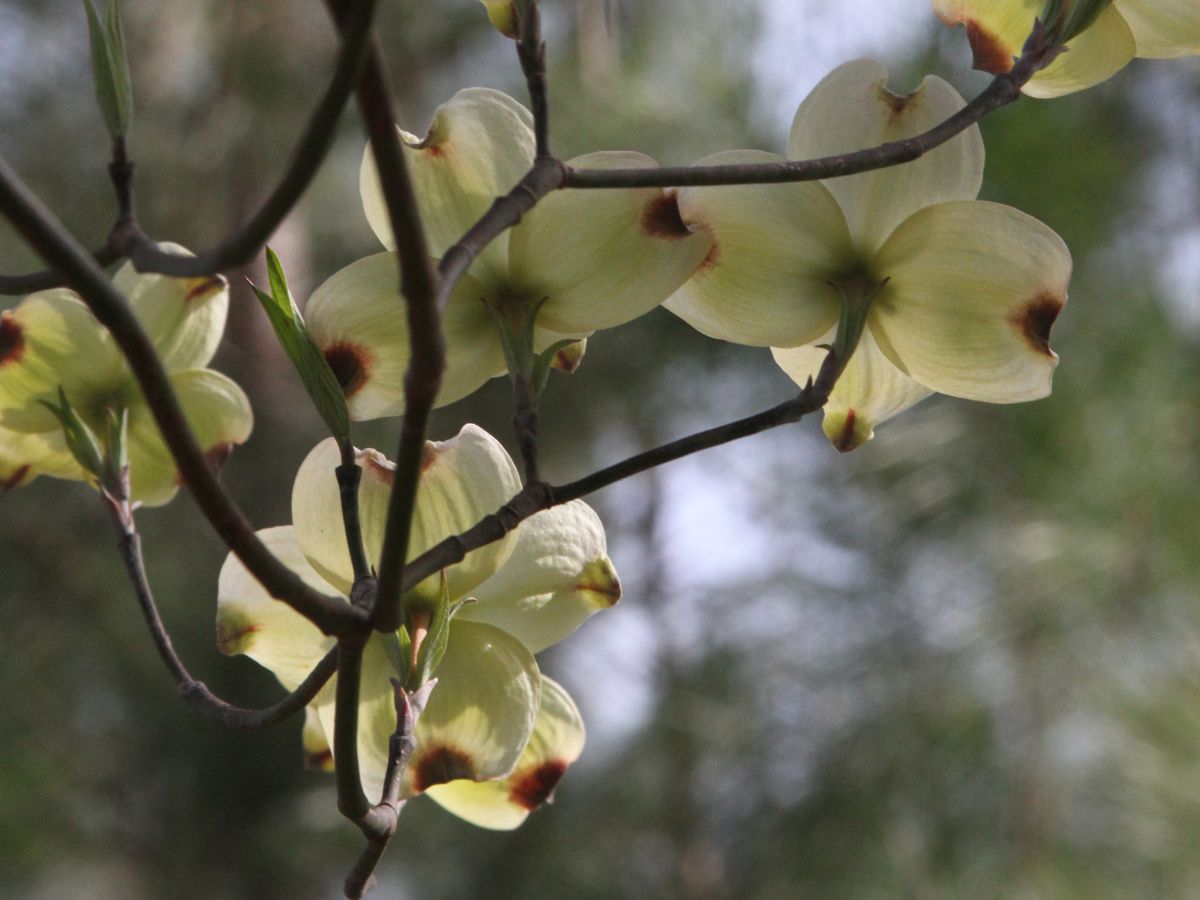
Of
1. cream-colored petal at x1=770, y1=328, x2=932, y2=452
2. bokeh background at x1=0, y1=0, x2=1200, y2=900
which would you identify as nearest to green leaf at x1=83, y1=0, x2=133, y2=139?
cream-colored petal at x1=770, y1=328, x2=932, y2=452

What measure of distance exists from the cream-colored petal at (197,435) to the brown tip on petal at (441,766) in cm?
11

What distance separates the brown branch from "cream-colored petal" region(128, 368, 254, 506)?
0.17 metres

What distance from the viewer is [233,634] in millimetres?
269

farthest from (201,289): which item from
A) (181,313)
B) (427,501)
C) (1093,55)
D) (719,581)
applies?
(719,581)

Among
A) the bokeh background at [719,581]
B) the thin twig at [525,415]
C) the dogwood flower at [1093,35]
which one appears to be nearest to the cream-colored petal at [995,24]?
the dogwood flower at [1093,35]

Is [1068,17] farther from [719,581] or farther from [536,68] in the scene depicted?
[719,581]

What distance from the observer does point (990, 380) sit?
0.81 ft

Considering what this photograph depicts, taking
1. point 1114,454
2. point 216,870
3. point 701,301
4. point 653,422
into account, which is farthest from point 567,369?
point 216,870

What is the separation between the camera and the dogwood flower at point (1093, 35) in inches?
9.8

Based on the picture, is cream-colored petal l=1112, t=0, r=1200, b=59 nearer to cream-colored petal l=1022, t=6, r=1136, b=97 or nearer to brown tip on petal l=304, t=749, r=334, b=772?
cream-colored petal l=1022, t=6, r=1136, b=97

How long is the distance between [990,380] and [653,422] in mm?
1758

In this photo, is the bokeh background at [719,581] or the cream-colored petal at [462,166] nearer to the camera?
the cream-colored petal at [462,166]

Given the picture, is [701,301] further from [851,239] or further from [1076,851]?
[1076,851]

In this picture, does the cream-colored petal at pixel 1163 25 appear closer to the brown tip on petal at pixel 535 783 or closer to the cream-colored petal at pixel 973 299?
the cream-colored petal at pixel 973 299
